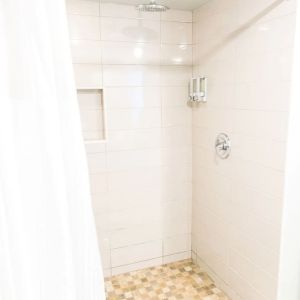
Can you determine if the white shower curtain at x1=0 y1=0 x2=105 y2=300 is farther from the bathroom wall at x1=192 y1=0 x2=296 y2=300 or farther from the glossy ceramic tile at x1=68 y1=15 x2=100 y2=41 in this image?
the glossy ceramic tile at x1=68 y1=15 x2=100 y2=41

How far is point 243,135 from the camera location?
1.68 meters

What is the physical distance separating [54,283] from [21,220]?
209mm

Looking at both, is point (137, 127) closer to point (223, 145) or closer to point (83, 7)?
point (223, 145)

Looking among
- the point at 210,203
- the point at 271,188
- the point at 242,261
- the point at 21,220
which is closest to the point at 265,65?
the point at 271,188

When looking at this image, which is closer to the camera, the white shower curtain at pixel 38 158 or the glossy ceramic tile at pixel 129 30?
the white shower curtain at pixel 38 158

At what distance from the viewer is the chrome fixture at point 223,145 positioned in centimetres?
183

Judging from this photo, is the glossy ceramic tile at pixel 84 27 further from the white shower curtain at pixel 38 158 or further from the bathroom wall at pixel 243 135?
the white shower curtain at pixel 38 158

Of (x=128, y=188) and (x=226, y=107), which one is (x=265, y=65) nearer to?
(x=226, y=107)

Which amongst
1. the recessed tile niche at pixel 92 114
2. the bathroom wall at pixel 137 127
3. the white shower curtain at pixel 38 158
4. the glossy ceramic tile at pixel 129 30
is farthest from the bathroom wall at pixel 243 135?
the white shower curtain at pixel 38 158

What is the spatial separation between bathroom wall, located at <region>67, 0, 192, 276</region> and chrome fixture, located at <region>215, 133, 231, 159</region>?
365 millimetres

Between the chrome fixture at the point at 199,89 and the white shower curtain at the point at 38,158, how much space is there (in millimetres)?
1432

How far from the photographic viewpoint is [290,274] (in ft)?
4.85

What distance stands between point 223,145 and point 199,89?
1.50ft

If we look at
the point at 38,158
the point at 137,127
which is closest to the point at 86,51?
the point at 137,127
